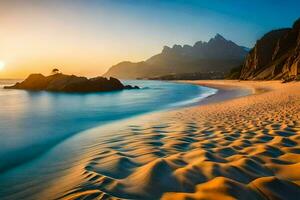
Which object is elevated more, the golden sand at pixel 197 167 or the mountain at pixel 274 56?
the mountain at pixel 274 56

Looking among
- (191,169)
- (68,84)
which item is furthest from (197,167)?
(68,84)

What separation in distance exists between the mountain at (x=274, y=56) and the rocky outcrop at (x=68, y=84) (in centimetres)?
4116

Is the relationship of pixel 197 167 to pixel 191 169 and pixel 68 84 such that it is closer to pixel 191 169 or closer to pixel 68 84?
pixel 191 169

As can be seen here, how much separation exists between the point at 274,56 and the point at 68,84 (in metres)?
61.6

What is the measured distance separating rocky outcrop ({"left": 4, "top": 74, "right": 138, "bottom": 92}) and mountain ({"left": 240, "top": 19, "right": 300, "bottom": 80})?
4116 cm

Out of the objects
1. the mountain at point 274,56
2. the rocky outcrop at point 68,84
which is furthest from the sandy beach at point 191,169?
the mountain at point 274,56

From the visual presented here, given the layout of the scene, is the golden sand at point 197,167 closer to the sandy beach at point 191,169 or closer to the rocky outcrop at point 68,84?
the sandy beach at point 191,169

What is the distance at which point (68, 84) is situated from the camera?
5778 cm

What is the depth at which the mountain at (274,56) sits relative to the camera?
63291 mm

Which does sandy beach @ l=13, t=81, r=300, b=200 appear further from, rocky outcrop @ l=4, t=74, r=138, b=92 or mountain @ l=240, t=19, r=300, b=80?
mountain @ l=240, t=19, r=300, b=80

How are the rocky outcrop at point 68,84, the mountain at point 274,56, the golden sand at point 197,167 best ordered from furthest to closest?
the mountain at point 274,56, the rocky outcrop at point 68,84, the golden sand at point 197,167

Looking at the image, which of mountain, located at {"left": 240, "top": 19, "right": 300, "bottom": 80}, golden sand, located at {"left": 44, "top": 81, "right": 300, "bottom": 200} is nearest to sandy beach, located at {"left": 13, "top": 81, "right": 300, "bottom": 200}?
golden sand, located at {"left": 44, "top": 81, "right": 300, "bottom": 200}

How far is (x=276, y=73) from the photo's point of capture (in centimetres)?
6862

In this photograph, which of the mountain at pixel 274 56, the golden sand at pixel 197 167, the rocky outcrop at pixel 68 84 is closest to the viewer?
the golden sand at pixel 197 167
